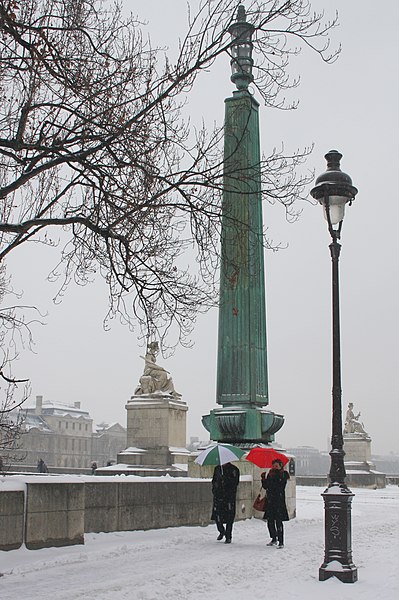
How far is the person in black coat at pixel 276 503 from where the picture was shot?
13.6 m

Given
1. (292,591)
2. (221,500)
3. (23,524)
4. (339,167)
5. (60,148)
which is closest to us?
(292,591)

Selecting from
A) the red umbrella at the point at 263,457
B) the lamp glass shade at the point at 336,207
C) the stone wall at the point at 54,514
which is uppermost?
the lamp glass shade at the point at 336,207

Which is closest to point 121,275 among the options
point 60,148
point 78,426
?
point 60,148

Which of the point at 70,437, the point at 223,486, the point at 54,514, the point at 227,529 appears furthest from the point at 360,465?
the point at 70,437

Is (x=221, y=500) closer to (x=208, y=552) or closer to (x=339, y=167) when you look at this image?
(x=208, y=552)

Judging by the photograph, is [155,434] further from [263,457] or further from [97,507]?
[97,507]

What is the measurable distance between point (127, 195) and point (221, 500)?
5.84 m

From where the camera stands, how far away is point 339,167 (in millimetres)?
12211

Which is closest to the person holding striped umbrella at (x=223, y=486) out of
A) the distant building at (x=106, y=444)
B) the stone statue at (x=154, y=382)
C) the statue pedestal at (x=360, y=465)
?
the stone statue at (x=154, y=382)

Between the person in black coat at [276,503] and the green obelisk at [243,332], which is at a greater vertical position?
the green obelisk at [243,332]

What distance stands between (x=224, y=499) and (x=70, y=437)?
11260cm

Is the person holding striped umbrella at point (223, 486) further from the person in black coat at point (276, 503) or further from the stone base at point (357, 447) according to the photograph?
the stone base at point (357, 447)

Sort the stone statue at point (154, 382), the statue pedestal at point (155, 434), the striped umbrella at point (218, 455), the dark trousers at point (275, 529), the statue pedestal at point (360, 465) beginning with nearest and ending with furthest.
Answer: the dark trousers at point (275, 529) < the striped umbrella at point (218, 455) < the statue pedestal at point (155, 434) < the stone statue at point (154, 382) < the statue pedestal at point (360, 465)

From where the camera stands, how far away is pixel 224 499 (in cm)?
1432
